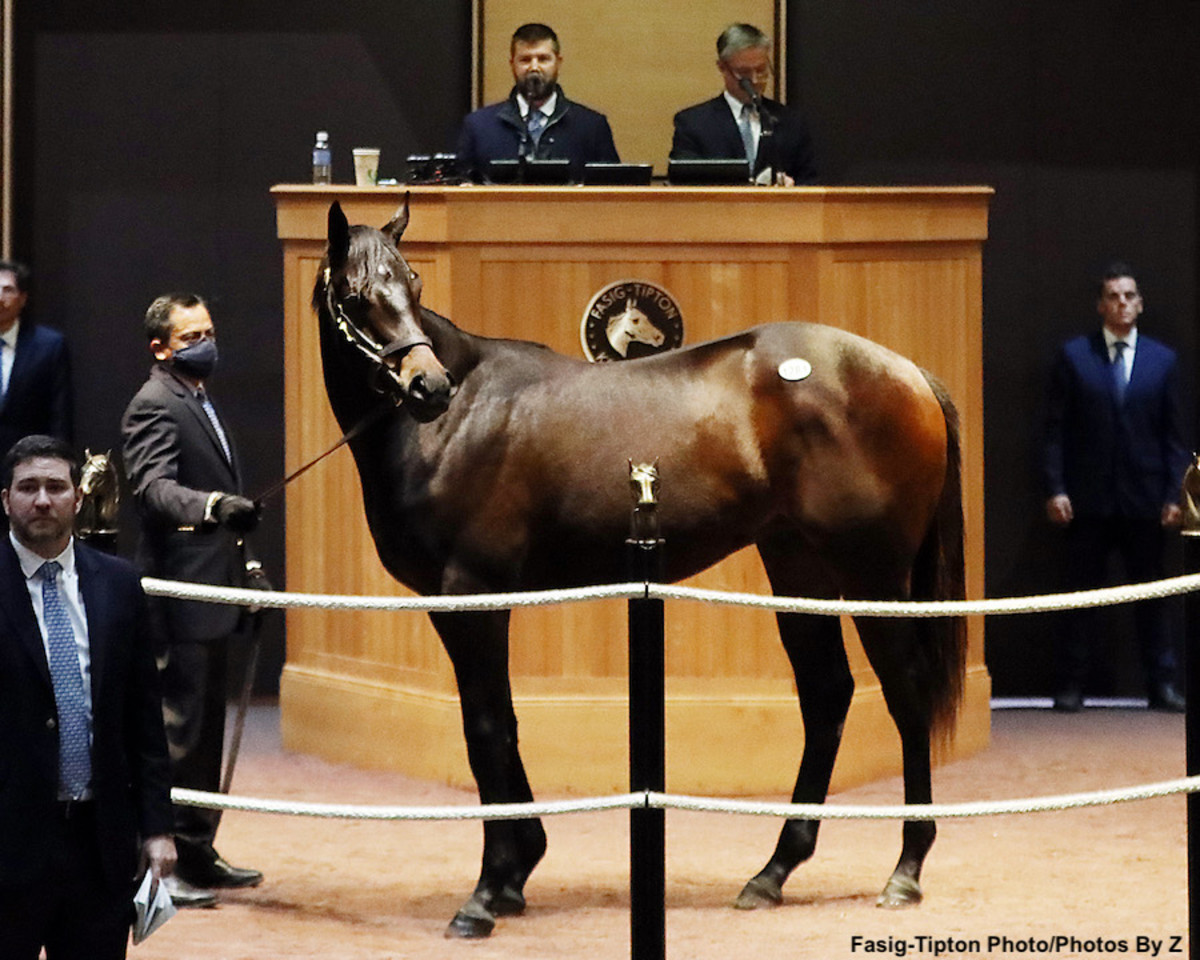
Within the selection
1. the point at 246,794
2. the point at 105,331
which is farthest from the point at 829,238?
the point at 105,331

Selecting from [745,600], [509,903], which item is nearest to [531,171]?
[509,903]

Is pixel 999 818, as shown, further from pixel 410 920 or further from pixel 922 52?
pixel 922 52

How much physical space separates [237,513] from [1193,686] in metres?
2.37

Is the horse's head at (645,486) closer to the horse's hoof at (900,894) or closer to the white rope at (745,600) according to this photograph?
the white rope at (745,600)

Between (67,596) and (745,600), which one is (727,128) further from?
(67,596)

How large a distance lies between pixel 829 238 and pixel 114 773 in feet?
13.2

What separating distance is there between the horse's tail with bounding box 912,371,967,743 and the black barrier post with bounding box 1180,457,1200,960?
121 cm

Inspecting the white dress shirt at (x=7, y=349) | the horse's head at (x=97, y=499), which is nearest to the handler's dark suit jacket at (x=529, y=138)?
the white dress shirt at (x=7, y=349)

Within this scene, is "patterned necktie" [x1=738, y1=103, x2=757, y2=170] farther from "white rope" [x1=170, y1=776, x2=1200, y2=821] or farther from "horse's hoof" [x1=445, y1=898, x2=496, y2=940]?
"white rope" [x1=170, y1=776, x2=1200, y2=821]

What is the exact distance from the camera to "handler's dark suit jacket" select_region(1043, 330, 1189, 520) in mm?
8922

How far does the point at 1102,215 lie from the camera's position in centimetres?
924

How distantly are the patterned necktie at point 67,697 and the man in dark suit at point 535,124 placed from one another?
4.22 meters

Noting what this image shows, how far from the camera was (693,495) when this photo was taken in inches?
241

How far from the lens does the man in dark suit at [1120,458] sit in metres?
8.91
